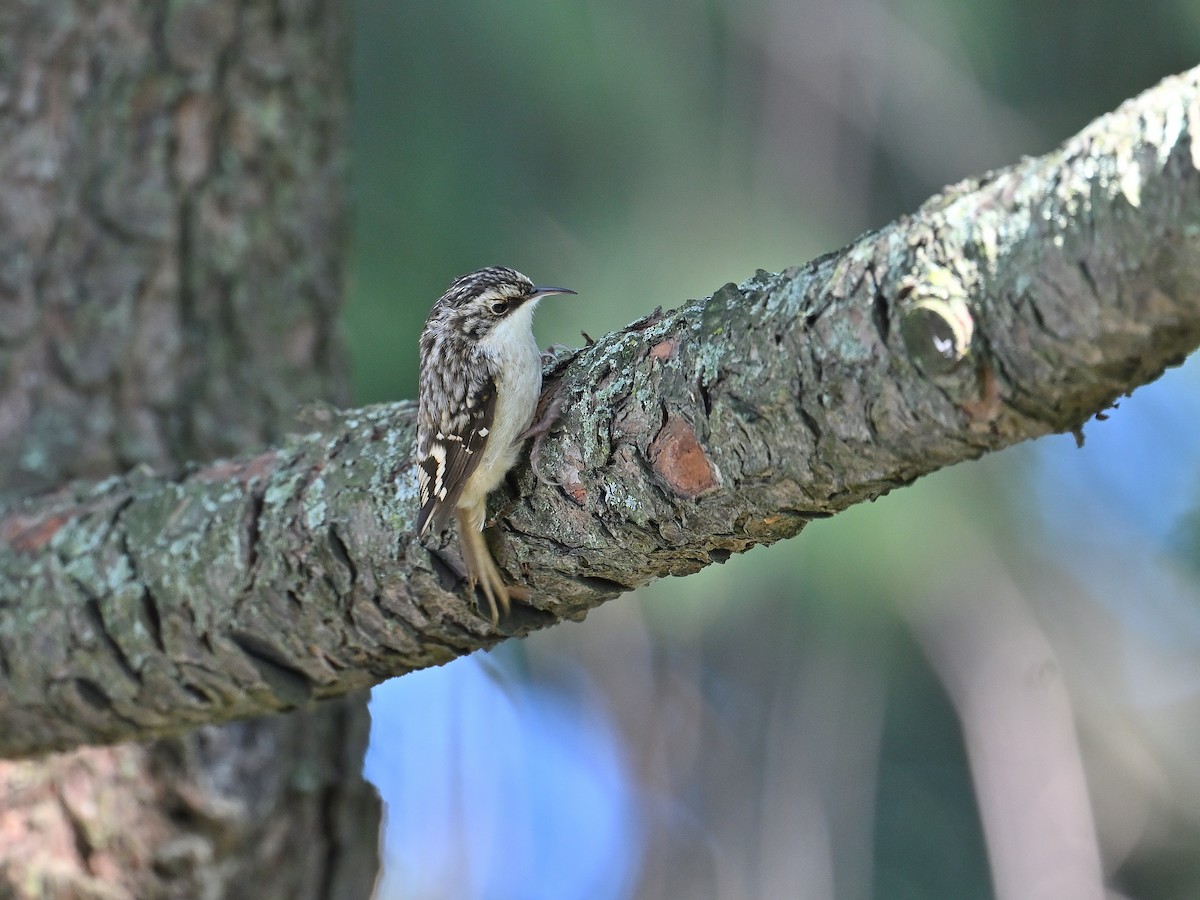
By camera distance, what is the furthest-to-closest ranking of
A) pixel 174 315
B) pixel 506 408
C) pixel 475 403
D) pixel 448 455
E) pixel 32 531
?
1. pixel 174 315
2. pixel 32 531
3. pixel 475 403
4. pixel 506 408
5. pixel 448 455

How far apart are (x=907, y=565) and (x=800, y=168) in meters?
1.51

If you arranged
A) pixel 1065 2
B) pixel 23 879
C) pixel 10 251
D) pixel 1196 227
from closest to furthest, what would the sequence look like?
pixel 1196 227, pixel 23 879, pixel 10 251, pixel 1065 2

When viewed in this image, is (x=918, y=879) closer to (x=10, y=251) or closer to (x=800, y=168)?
(x=800, y=168)

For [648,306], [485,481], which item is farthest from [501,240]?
[485,481]

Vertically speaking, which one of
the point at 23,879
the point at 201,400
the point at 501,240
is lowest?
A: the point at 23,879

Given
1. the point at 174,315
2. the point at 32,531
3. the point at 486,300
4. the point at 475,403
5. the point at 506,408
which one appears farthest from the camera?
the point at 174,315

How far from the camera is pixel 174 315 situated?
9.98ft

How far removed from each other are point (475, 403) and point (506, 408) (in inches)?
6.0

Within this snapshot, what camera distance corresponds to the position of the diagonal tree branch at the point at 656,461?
1069 millimetres

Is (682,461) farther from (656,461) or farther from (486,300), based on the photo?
(486,300)

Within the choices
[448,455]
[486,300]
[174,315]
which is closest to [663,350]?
[448,455]

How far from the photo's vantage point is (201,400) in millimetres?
3045

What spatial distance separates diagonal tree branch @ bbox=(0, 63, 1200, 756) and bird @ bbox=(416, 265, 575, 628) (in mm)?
43

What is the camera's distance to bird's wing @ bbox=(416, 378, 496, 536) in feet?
6.08
